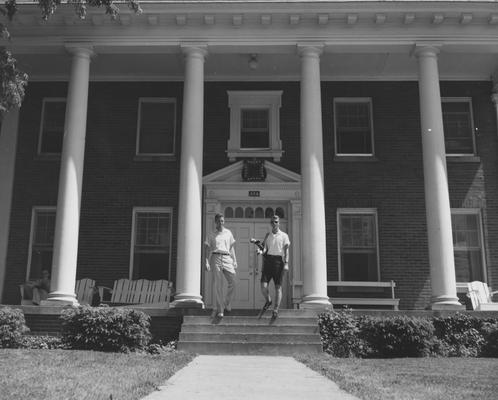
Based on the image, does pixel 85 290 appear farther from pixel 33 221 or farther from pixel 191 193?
pixel 191 193

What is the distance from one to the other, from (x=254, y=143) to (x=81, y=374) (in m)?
11.2

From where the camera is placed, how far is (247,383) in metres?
7.01

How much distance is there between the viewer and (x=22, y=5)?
14.3m

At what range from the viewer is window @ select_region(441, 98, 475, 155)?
17.8 meters

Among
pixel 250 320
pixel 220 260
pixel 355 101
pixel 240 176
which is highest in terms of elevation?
pixel 355 101

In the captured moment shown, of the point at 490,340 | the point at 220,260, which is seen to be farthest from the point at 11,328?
the point at 490,340

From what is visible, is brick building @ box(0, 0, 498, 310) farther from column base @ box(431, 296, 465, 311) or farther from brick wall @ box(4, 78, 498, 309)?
column base @ box(431, 296, 465, 311)

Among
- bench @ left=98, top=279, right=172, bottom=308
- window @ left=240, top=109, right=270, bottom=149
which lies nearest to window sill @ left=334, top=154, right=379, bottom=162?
window @ left=240, top=109, right=270, bottom=149

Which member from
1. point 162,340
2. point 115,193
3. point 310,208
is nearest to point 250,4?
point 310,208

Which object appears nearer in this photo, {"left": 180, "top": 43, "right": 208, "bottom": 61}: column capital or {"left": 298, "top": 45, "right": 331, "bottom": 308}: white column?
{"left": 298, "top": 45, "right": 331, "bottom": 308}: white column

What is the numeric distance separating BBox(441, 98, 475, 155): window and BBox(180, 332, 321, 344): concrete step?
860 centimetres

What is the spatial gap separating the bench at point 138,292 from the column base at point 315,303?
15.3ft

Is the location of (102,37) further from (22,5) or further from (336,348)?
(336,348)

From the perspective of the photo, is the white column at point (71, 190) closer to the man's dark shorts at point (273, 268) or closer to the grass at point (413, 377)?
the man's dark shorts at point (273, 268)
